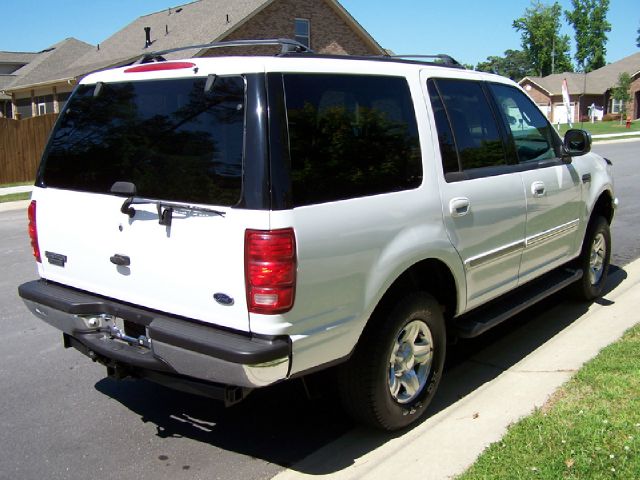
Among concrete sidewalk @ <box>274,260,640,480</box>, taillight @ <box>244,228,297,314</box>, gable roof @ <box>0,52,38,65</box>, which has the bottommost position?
concrete sidewalk @ <box>274,260,640,480</box>

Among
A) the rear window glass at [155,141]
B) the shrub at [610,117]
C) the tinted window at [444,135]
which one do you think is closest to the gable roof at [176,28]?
the rear window glass at [155,141]

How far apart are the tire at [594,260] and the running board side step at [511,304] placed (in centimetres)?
33

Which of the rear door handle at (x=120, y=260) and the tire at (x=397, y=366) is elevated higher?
the rear door handle at (x=120, y=260)

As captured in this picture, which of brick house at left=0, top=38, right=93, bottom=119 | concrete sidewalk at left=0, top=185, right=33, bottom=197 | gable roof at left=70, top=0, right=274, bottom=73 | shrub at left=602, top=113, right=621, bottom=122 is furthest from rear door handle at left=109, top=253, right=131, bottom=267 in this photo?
shrub at left=602, top=113, right=621, bottom=122

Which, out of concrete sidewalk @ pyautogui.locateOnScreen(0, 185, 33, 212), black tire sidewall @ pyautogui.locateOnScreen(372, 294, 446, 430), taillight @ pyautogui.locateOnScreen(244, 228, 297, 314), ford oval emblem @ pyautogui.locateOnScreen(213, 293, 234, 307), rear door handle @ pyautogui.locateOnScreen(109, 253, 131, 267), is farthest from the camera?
concrete sidewalk @ pyautogui.locateOnScreen(0, 185, 33, 212)

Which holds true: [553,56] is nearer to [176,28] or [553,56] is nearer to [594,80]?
[594,80]

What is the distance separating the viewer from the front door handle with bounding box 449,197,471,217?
12.8 feet

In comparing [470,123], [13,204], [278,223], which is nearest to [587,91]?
[13,204]

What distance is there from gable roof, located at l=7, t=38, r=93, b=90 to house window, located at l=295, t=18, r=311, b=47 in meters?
12.9

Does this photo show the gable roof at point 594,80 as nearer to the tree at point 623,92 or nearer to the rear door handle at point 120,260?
the tree at point 623,92

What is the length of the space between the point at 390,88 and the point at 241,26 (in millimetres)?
22503

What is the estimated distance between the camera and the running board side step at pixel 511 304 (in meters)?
4.25

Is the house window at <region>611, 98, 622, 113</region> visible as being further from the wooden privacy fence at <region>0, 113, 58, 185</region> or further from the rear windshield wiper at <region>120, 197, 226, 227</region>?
the rear windshield wiper at <region>120, 197, 226, 227</region>

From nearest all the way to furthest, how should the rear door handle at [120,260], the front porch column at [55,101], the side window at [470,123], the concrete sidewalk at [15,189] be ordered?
the rear door handle at [120,260]
the side window at [470,123]
the concrete sidewalk at [15,189]
the front porch column at [55,101]
